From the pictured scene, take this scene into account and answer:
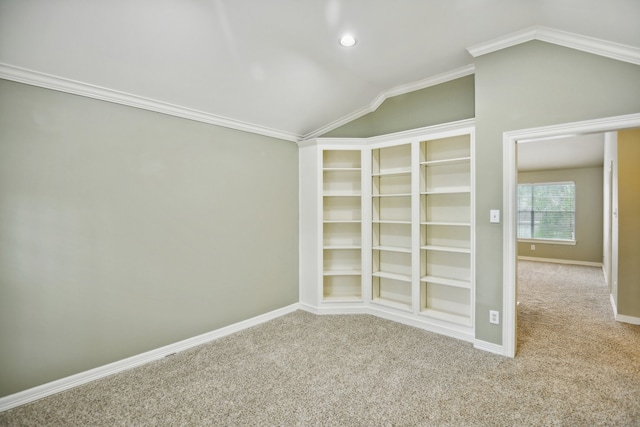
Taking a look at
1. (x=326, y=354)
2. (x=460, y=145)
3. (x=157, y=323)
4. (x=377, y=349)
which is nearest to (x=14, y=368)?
(x=157, y=323)

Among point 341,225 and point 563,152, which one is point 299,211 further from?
point 563,152

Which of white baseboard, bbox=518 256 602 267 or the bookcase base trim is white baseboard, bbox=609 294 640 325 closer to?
the bookcase base trim

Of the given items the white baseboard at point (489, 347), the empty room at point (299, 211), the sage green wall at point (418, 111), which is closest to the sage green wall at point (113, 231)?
the empty room at point (299, 211)

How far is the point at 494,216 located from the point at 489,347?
1.21 m

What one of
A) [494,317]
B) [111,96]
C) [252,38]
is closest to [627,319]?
[494,317]

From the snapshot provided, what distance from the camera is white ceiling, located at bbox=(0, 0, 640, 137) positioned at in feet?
6.25

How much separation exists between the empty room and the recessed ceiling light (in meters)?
0.02

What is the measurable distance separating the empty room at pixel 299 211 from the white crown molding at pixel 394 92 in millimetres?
27

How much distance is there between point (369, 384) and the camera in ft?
7.57

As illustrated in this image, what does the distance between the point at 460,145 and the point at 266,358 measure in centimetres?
297

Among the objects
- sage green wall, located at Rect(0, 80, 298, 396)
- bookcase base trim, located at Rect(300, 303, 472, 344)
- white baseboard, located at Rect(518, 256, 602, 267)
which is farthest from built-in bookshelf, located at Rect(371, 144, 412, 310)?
white baseboard, located at Rect(518, 256, 602, 267)

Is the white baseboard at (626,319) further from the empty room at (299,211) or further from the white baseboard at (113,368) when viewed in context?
the white baseboard at (113,368)

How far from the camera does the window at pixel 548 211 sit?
288 inches

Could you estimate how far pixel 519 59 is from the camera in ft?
8.50
